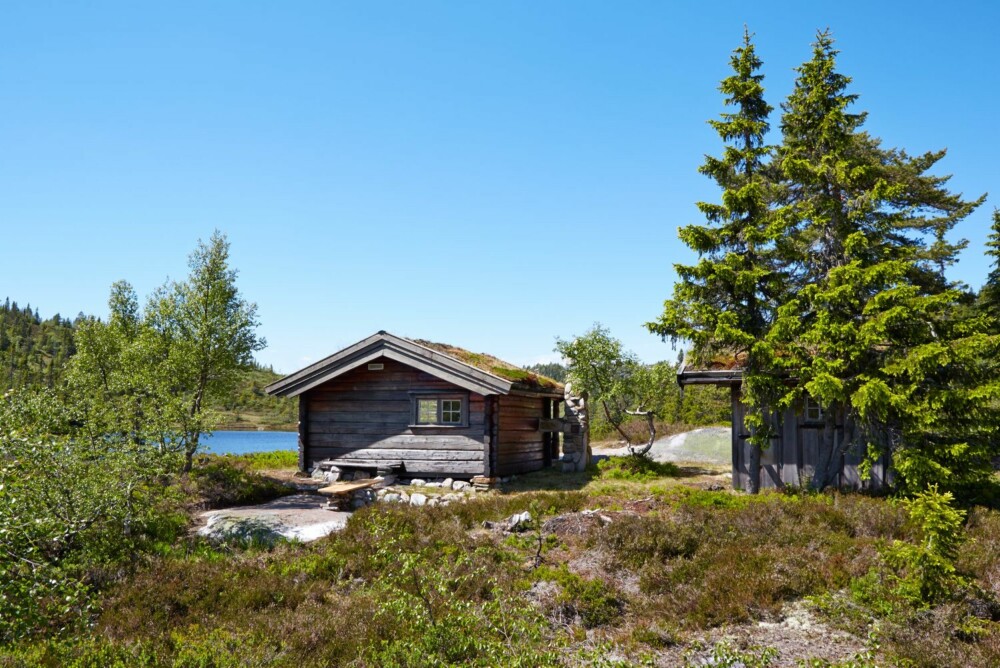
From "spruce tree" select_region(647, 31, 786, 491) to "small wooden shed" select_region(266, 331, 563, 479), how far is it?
209 inches

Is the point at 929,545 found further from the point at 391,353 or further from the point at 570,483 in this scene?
the point at 391,353

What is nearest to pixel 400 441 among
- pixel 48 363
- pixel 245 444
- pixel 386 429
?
pixel 386 429

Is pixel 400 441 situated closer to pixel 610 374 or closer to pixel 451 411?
pixel 451 411

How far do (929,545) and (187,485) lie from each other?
15.3 metres

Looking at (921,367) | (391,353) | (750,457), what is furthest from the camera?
(391,353)

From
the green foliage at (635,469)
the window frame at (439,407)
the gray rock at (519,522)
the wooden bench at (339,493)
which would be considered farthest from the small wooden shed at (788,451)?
the wooden bench at (339,493)

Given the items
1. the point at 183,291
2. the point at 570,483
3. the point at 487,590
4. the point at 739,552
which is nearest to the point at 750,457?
the point at 570,483

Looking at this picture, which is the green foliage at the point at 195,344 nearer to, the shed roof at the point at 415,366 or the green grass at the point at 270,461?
the shed roof at the point at 415,366

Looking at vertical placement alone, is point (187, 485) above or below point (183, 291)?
below

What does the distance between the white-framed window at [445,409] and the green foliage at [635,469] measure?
497 cm

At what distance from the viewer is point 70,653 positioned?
6551mm

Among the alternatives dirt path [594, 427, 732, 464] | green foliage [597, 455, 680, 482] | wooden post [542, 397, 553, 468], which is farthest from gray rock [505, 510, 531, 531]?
dirt path [594, 427, 732, 464]

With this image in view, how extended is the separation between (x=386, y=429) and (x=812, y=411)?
11707 millimetres

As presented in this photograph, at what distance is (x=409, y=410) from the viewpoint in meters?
18.2
